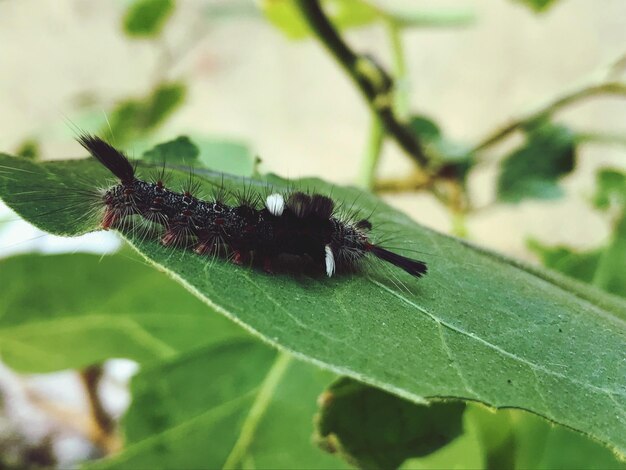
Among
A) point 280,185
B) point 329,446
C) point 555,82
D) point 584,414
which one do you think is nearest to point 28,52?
point 555,82

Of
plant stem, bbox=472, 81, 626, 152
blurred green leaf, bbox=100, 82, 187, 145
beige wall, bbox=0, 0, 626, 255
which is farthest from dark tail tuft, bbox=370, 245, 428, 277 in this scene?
beige wall, bbox=0, 0, 626, 255

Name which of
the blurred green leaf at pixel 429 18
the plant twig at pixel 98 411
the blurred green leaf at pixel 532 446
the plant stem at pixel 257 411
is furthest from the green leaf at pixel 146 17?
the blurred green leaf at pixel 532 446

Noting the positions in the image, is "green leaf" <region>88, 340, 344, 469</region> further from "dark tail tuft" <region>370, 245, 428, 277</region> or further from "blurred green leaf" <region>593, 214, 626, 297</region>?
"blurred green leaf" <region>593, 214, 626, 297</region>

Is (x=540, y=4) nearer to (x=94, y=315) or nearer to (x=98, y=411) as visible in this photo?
(x=94, y=315)

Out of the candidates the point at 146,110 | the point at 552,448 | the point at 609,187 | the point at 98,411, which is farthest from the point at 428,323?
the point at 146,110

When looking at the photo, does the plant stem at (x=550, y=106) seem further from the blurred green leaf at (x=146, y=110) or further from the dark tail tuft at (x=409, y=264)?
the blurred green leaf at (x=146, y=110)
